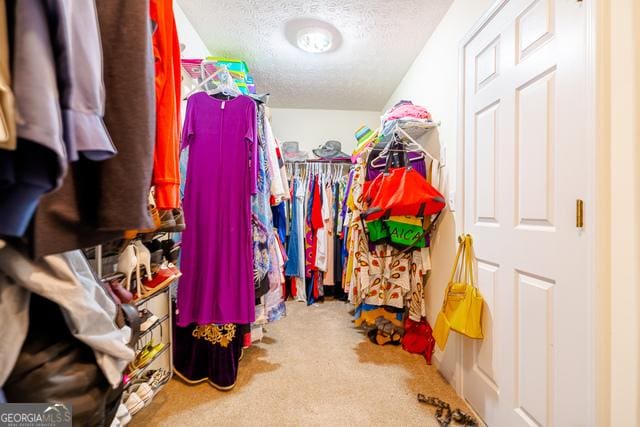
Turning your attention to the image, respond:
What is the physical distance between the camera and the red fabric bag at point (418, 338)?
1767 mm

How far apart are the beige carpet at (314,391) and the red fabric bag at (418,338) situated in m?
0.05

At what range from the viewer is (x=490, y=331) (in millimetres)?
1211

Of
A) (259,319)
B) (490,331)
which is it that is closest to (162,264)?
(259,319)

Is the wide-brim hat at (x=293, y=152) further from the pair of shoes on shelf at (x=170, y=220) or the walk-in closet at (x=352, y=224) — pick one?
the pair of shoes on shelf at (x=170, y=220)

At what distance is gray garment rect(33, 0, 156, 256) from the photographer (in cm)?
45

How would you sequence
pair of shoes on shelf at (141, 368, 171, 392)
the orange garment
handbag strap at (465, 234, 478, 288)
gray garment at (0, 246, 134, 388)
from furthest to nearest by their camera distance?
handbag strap at (465, 234, 478, 288)
pair of shoes on shelf at (141, 368, 171, 392)
the orange garment
gray garment at (0, 246, 134, 388)

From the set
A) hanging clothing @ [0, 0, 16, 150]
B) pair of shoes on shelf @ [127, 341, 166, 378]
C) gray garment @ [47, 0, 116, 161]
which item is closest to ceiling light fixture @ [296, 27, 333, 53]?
gray garment @ [47, 0, 116, 161]

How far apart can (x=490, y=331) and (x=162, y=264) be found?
1558 mm

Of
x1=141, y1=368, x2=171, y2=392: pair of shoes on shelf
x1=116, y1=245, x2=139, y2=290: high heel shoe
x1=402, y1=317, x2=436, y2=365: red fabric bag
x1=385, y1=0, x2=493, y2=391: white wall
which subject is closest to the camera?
x1=116, y1=245, x2=139, y2=290: high heel shoe

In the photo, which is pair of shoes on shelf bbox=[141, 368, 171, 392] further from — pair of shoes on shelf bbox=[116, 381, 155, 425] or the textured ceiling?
the textured ceiling

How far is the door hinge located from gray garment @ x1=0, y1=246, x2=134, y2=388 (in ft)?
4.30

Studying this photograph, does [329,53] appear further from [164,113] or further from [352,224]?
[164,113]

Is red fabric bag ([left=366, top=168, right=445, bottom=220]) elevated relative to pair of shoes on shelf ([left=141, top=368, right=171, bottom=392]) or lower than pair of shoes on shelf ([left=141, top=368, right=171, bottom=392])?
elevated

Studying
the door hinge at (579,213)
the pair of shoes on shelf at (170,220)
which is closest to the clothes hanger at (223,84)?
the pair of shoes on shelf at (170,220)
